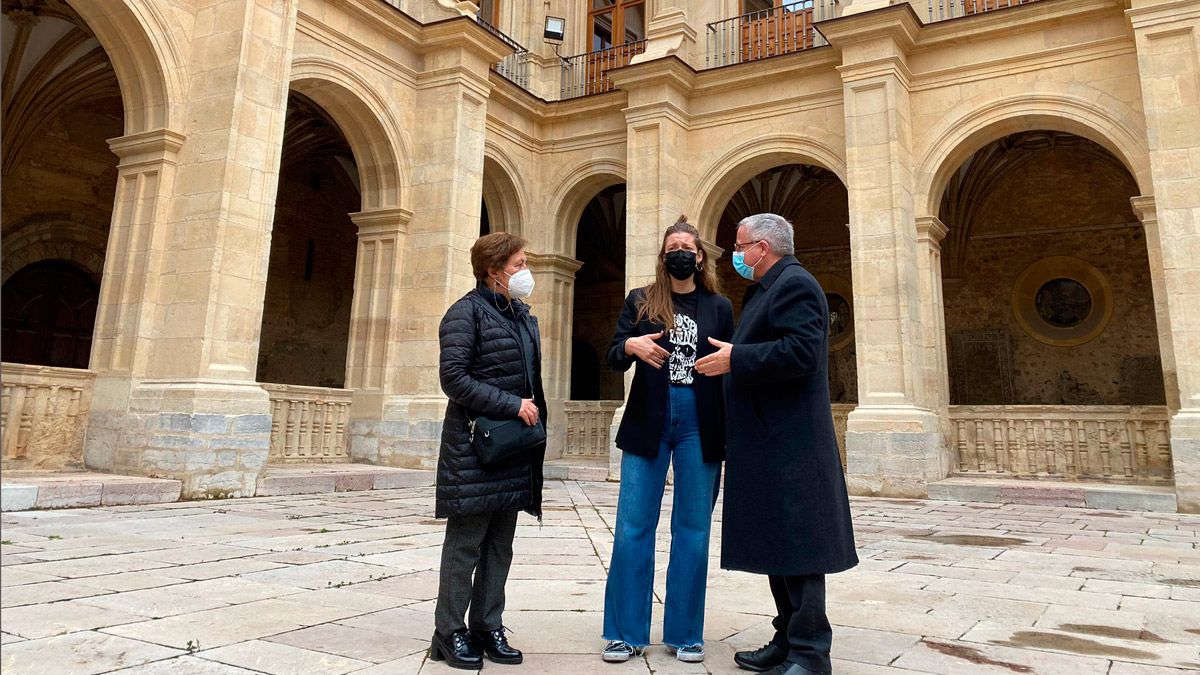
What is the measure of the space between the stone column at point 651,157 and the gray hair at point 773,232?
8831mm

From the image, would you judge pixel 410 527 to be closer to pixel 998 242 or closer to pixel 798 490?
pixel 798 490

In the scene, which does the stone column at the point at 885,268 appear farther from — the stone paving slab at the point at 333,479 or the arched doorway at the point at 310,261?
the arched doorway at the point at 310,261

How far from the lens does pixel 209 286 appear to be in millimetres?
7652

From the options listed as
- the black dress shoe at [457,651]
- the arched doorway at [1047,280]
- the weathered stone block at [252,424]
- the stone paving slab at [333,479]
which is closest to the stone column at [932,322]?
the arched doorway at [1047,280]

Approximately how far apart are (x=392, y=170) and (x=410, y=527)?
660 centimetres

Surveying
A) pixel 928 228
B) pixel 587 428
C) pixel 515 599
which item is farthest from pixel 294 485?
pixel 928 228

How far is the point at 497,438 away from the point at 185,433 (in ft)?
19.1

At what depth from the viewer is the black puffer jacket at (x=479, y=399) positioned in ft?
8.77

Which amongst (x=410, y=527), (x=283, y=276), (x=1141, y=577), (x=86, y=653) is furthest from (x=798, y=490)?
(x=283, y=276)

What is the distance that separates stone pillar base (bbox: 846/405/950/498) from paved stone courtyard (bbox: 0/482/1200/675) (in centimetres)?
310

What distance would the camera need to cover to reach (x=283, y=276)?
15.7 meters

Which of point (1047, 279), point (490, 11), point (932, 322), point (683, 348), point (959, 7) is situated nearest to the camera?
point (683, 348)

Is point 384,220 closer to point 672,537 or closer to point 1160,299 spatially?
point 672,537

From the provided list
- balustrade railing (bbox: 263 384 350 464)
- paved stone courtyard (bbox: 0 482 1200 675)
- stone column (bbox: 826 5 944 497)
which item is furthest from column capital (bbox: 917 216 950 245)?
balustrade railing (bbox: 263 384 350 464)
